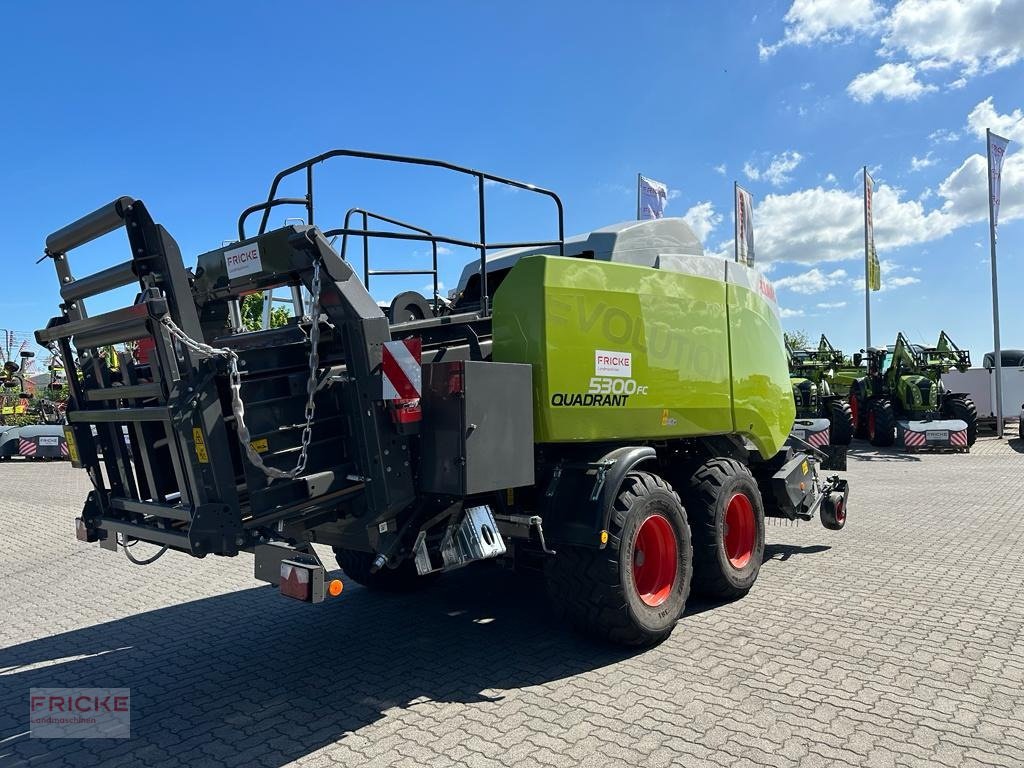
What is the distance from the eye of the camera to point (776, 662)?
4.27 metres

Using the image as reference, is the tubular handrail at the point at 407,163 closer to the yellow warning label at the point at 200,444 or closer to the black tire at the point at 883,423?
the yellow warning label at the point at 200,444

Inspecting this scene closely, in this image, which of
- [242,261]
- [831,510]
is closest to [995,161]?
[831,510]

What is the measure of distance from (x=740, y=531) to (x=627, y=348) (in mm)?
2138

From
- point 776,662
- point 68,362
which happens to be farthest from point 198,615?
point 776,662

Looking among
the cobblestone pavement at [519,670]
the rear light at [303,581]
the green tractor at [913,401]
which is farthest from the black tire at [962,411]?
the rear light at [303,581]

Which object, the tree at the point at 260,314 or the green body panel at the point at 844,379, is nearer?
the tree at the point at 260,314

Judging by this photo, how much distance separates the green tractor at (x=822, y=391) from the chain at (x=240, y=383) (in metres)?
14.7

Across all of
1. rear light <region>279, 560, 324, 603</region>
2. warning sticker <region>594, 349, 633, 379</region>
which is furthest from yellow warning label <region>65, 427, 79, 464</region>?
warning sticker <region>594, 349, 633, 379</region>

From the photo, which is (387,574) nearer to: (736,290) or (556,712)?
(556,712)

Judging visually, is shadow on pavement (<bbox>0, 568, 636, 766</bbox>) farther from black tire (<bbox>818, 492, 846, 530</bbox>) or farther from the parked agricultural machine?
black tire (<bbox>818, 492, 846, 530</bbox>)

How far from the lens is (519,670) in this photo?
4.24 m

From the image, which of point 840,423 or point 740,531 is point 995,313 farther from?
point 740,531

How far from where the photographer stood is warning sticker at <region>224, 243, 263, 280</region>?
3.90 meters

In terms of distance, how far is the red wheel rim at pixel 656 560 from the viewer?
4734mm
